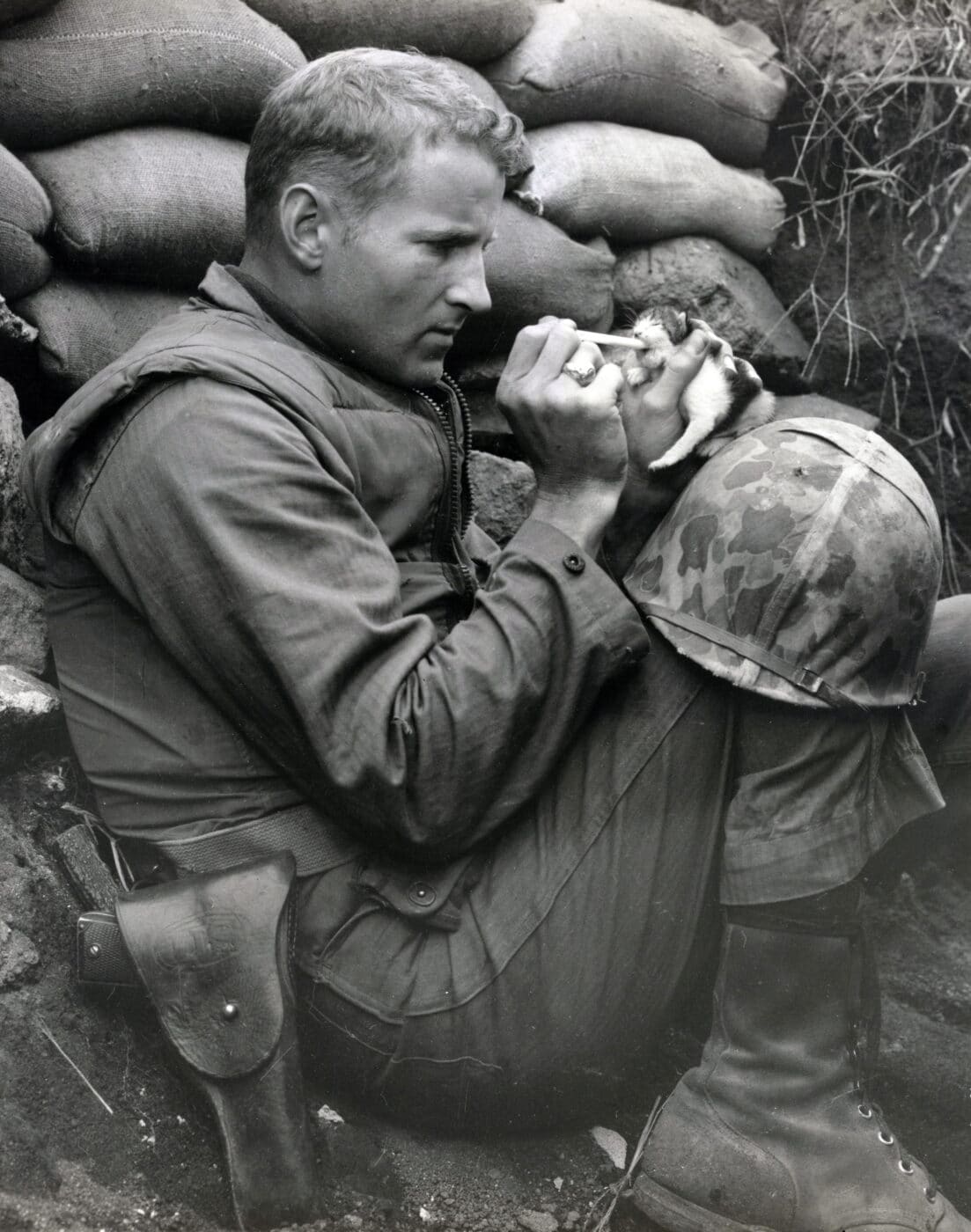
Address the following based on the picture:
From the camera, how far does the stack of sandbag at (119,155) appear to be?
6.91 feet

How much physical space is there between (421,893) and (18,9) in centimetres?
146

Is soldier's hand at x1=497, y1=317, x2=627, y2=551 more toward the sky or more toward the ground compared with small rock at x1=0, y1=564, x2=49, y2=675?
more toward the sky

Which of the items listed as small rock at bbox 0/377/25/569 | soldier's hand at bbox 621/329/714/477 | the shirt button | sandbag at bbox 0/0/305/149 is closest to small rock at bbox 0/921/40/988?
the shirt button

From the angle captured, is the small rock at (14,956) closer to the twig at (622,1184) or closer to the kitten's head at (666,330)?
the twig at (622,1184)

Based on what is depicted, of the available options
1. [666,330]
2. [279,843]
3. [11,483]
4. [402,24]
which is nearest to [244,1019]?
[279,843]

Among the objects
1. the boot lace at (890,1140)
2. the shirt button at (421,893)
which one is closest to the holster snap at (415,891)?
the shirt button at (421,893)

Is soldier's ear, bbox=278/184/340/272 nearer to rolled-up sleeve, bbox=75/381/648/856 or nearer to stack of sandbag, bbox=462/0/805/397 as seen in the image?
rolled-up sleeve, bbox=75/381/648/856

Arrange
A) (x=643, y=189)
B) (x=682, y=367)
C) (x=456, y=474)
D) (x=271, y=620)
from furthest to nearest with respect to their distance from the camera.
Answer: (x=643, y=189)
(x=456, y=474)
(x=682, y=367)
(x=271, y=620)

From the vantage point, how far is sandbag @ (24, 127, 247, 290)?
2.14 metres

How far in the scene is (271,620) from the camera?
144cm

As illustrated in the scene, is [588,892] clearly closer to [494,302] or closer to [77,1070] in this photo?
[77,1070]

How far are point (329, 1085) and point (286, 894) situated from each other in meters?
0.28

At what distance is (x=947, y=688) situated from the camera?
6.13 ft

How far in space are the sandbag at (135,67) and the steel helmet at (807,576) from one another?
1184 millimetres
